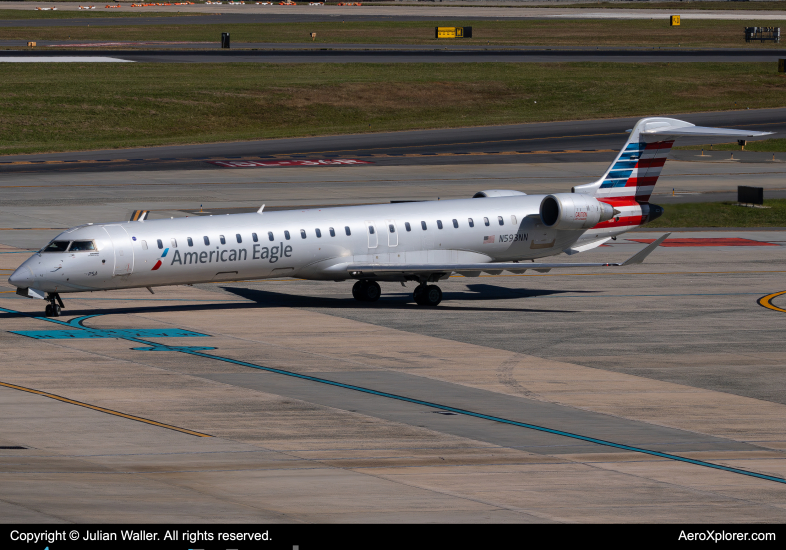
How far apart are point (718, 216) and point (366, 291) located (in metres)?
28.5

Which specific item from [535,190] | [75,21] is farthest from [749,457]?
[75,21]

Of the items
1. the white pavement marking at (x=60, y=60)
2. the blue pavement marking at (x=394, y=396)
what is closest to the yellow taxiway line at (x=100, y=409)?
the blue pavement marking at (x=394, y=396)

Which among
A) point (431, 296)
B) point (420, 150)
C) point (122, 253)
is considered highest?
point (122, 253)

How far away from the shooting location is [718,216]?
64250 millimetres

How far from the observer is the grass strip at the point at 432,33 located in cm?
14400

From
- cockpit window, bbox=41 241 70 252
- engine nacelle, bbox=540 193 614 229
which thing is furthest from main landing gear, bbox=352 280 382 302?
cockpit window, bbox=41 241 70 252

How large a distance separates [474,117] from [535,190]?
3193cm

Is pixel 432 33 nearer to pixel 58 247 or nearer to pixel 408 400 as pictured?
pixel 58 247

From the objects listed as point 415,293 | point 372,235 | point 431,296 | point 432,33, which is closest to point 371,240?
point 372,235

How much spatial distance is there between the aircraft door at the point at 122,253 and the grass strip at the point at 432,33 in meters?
104

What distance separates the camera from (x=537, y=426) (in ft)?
86.2

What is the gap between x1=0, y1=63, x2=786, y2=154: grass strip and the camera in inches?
3575

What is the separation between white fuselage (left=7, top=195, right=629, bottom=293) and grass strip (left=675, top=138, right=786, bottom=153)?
48.3 meters
